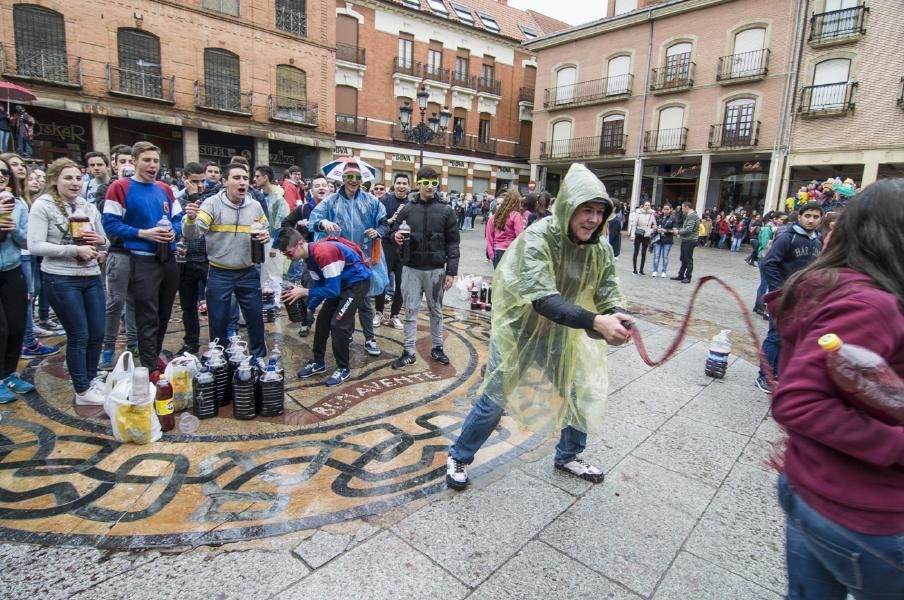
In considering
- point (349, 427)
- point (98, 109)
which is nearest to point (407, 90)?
point (98, 109)

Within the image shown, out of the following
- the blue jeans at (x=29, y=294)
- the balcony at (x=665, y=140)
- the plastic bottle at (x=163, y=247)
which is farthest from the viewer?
the balcony at (x=665, y=140)

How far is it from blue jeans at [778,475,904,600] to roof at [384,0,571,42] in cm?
3036

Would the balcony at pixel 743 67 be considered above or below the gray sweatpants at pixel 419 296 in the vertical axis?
above

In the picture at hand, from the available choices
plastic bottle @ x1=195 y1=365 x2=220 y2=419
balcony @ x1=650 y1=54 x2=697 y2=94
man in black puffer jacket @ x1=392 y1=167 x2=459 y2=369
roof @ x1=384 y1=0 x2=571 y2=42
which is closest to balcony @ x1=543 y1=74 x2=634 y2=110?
balcony @ x1=650 y1=54 x2=697 y2=94

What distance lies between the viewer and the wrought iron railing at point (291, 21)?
2064 centimetres

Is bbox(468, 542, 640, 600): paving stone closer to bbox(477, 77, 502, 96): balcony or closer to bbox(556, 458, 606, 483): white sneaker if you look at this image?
bbox(556, 458, 606, 483): white sneaker

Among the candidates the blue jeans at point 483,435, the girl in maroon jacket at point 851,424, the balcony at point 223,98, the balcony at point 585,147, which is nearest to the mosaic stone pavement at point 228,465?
the blue jeans at point 483,435

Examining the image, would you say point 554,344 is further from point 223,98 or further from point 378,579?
point 223,98

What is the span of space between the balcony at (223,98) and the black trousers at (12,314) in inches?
732

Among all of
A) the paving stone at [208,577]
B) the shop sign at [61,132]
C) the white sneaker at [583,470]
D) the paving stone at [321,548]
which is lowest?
the paving stone at [208,577]

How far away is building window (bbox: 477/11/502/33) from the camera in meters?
30.8

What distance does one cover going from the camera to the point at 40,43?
53.9ft

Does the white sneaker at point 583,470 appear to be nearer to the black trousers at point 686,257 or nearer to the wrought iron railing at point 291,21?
the black trousers at point 686,257

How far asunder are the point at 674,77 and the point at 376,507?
26207mm
